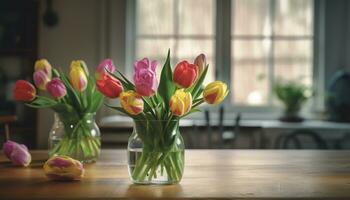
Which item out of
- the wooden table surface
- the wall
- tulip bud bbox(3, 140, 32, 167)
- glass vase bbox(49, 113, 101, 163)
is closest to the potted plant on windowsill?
the wall

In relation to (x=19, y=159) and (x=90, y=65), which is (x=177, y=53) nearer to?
(x=90, y=65)

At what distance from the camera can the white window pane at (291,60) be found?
15.9ft

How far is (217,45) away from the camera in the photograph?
483 cm

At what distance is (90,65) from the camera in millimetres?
4703

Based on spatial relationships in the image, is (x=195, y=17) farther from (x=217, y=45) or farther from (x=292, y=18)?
(x=292, y=18)

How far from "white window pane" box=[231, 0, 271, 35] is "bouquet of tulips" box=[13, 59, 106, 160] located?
10.9 ft

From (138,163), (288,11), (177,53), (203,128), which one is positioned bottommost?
(203,128)

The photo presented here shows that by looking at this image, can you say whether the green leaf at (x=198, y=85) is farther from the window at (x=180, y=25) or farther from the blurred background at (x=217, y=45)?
the window at (x=180, y=25)

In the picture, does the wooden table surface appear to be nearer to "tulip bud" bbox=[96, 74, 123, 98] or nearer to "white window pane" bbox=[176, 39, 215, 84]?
"tulip bud" bbox=[96, 74, 123, 98]

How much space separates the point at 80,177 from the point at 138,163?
0.52 ft

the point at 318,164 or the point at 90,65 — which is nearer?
the point at 318,164

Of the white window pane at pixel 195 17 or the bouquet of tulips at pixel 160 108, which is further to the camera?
the white window pane at pixel 195 17

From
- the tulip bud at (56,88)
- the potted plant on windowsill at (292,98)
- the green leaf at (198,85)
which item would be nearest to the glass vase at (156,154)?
the green leaf at (198,85)

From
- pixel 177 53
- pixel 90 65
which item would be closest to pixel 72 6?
pixel 90 65
